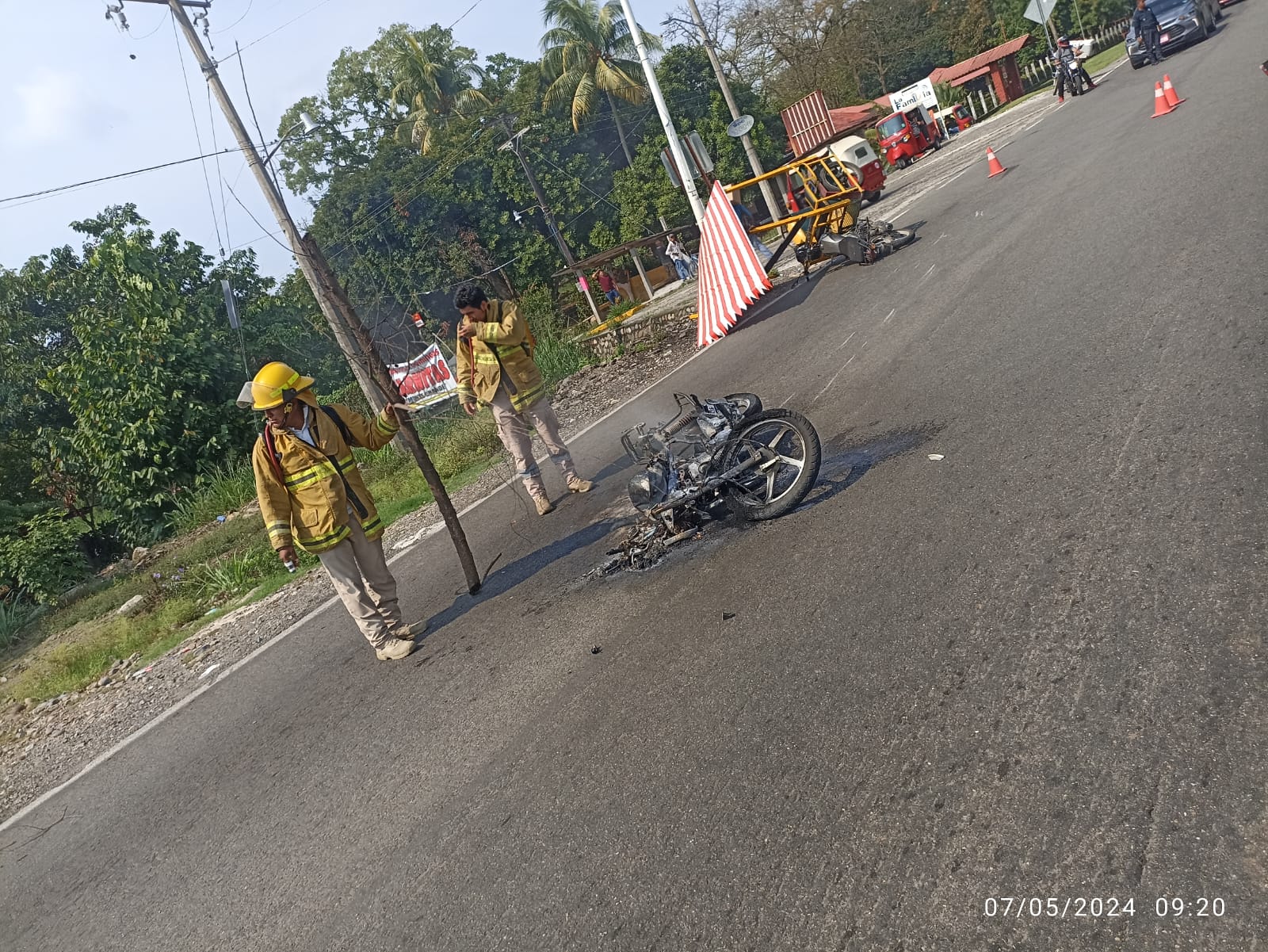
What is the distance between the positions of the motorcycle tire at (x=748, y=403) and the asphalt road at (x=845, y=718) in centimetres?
71

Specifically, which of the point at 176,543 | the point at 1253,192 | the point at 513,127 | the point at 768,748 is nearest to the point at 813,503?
the point at 768,748

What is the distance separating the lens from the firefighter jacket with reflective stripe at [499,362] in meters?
8.46

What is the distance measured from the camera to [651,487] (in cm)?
675

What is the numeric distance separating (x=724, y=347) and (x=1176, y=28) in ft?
71.8

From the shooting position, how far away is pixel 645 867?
358 cm

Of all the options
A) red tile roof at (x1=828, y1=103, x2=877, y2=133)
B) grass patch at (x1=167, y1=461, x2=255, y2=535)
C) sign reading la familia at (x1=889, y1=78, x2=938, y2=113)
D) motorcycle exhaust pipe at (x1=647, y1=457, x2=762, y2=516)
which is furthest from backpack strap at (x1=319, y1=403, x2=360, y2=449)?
red tile roof at (x1=828, y1=103, x2=877, y2=133)

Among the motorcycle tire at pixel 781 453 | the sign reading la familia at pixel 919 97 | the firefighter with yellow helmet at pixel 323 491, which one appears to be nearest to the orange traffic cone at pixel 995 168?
the motorcycle tire at pixel 781 453

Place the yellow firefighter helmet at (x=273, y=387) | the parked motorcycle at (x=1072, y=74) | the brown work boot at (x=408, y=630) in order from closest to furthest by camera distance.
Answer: the yellow firefighter helmet at (x=273, y=387), the brown work boot at (x=408, y=630), the parked motorcycle at (x=1072, y=74)

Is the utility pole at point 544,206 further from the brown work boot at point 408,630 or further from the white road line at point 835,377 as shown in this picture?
the brown work boot at point 408,630

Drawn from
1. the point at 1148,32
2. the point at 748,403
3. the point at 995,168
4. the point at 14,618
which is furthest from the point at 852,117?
the point at 748,403

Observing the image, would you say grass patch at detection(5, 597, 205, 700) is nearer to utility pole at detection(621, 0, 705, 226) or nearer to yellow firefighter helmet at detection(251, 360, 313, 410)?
yellow firefighter helmet at detection(251, 360, 313, 410)

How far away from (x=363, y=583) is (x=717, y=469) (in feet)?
8.99

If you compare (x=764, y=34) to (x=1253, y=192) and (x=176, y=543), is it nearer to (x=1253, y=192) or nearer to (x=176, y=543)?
(x=176, y=543)

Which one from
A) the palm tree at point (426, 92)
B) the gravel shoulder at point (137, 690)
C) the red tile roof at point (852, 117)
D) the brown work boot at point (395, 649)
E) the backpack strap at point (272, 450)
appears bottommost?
the brown work boot at point (395, 649)
